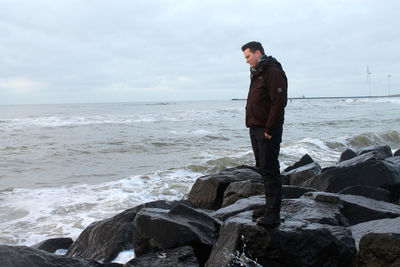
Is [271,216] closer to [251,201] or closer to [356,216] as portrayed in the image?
[251,201]

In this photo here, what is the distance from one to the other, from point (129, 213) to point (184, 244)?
1.55m

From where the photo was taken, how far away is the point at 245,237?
4.07 meters

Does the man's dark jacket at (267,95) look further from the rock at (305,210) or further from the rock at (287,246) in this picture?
the rock at (305,210)

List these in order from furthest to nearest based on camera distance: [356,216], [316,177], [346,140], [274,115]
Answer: [346,140]
[316,177]
[356,216]
[274,115]

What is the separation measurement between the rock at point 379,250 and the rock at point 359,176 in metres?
3.87

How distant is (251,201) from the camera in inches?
232

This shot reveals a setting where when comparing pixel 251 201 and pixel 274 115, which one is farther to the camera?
pixel 251 201

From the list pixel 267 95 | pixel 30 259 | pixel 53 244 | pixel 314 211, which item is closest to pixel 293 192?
pixel 314 211

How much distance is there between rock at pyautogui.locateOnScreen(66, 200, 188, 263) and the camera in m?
5.36

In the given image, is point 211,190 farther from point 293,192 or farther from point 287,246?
point 287,246

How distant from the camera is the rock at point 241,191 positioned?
691cm

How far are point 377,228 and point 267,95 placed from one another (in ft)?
6.45

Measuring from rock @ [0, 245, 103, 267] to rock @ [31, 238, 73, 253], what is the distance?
1519 mm

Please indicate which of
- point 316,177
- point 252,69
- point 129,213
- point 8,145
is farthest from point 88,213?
point 8,145
